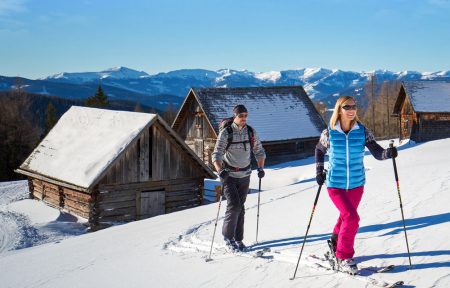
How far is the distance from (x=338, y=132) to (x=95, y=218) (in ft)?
45.5

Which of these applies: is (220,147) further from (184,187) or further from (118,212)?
(184,187)

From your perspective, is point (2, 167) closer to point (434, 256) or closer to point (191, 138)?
point (191, 138)

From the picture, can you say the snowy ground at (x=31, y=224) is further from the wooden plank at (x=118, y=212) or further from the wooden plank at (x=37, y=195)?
the wooden plank at (x=118, y=212)

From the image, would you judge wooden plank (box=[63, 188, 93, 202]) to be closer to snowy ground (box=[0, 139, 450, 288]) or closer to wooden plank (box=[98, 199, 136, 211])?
wooden plank (box=[98, 199, 136, 211])

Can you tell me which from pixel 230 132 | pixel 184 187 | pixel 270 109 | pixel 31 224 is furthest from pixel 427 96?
pixel 230 132

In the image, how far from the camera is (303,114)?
119 feet

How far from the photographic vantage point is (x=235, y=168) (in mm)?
6738

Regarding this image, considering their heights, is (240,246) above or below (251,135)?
below

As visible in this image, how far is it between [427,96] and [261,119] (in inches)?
559

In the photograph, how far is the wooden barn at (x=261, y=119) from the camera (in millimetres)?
32219

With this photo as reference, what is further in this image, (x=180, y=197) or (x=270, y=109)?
(x=270, y=109)

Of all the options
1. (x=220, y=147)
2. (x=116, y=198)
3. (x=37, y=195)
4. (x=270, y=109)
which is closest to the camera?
(x=220, y=147)

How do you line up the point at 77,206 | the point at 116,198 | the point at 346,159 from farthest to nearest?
the point at 77,206 → the point at 116,198 → the point at 346,159

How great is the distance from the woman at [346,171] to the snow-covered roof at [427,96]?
32973 mm
